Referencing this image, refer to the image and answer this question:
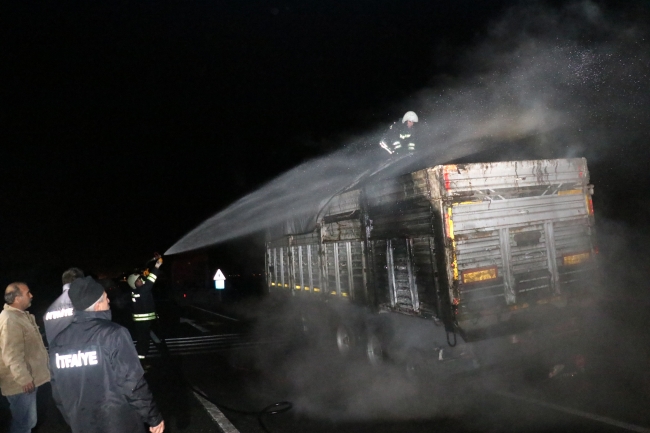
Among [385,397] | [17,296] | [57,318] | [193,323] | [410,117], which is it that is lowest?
[193,323]

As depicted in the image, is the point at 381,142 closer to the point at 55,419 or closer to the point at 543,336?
the point at 543,336

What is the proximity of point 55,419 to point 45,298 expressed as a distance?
59.3ft

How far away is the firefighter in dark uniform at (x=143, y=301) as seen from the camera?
821cm

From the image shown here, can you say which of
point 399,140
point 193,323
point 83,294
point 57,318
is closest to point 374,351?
point 399,140

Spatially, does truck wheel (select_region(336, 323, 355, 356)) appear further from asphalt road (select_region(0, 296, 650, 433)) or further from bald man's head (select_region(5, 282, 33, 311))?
bald man's head (select_region(5, 282, 33, 311))

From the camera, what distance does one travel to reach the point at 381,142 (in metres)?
8.98

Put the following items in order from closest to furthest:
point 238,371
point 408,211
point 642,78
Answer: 1. point 408,211
2. point 238,371
3. point 642,78

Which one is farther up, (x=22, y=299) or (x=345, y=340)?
(x=22, y=299)

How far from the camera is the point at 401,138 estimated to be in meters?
8.45

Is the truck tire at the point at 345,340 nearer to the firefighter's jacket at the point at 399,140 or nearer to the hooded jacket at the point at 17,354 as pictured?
the firefighter's jacket at the point at 399,140

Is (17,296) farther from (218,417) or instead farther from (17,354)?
(218,417)

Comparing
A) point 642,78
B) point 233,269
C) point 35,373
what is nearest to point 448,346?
point 35,373

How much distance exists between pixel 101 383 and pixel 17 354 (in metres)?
1.71

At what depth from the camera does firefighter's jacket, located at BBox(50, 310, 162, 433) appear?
9.60 feet
